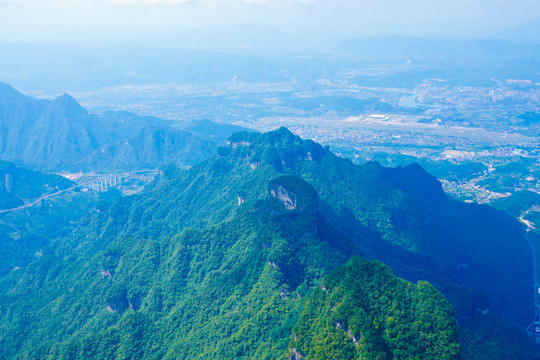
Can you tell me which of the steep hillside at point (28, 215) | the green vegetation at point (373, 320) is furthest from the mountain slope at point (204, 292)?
the steep hillside at point (28, 215)

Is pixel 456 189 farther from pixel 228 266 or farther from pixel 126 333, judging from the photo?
pixel 126 333

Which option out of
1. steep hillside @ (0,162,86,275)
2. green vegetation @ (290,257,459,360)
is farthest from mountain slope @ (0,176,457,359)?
steep hillside @ (0,162,86,275)

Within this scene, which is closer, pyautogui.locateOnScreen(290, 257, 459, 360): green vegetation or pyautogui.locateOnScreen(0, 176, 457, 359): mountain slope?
pyautogui.locateOnScreen(290, 257, 459, 360): green vegetation

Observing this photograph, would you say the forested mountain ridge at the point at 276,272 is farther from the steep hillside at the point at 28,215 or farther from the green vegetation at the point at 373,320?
the steep hillside at the point at 28,215

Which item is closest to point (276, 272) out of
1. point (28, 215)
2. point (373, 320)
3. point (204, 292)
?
point (204, 292)

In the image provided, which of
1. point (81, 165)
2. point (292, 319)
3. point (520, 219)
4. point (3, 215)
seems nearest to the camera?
point (292, 319)

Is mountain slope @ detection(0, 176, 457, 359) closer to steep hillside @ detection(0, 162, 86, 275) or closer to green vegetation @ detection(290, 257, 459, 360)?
green vegetation @ detection(290, 257, 459, 360)

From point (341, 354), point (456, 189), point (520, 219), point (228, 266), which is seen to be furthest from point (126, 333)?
point (456, 189)

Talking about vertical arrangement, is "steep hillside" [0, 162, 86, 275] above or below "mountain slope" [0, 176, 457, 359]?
below

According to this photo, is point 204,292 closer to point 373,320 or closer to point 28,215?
point 373,320
